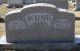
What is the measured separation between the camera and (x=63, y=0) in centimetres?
1350

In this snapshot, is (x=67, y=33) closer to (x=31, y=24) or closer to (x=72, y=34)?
(x=72, y=34)

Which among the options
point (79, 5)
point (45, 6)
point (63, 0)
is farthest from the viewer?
point (79, 5)

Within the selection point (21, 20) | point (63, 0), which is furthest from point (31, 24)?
point (63, 0)

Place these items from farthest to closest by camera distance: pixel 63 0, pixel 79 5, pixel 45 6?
pixel 79 5, pixel 63 0, pixel 45 6

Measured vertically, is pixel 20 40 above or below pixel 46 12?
below

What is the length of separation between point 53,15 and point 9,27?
101 centimetres

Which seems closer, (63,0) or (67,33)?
(67,33)

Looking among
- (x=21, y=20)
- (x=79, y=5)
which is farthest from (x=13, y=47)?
(x=79, y=5)

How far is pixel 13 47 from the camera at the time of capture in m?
6.05

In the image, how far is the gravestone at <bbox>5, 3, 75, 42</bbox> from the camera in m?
6.00

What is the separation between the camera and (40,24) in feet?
19.9

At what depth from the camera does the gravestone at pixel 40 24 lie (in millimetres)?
6004

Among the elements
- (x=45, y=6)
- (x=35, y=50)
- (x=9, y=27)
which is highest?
(x=45, y=6)

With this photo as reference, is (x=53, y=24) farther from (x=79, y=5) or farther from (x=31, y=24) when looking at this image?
(x=79, y=5)
